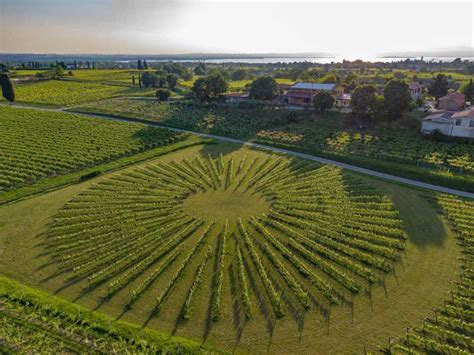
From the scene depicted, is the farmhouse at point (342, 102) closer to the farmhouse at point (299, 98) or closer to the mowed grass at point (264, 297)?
the farmhouse at point (299, 98)

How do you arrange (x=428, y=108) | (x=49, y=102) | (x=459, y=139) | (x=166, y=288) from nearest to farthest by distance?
(x=166, y=288) < (x=459, y=139) < (x=428, y=108) < (x=49, y=102)

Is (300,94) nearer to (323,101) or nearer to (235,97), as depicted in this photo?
(323,101)

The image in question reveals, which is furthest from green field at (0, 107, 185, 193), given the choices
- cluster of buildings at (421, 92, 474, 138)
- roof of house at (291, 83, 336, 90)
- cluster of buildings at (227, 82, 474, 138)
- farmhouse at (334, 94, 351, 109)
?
cluster of buildings at (421, 92, 474, 138)

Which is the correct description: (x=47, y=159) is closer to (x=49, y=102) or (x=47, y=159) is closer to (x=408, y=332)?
(x=408, y=332)

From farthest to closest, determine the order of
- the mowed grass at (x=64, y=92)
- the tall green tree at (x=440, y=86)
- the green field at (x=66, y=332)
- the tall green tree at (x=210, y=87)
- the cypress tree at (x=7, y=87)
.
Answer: the mowed grass at (x=64, y=92)
the cypress tree at (x=7, y=87)
the tall green tree at (x=210, y=87)
the tall green tree at (x=440, y=86)
the green field at (x=66, y=332)

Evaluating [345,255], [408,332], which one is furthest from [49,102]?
[408,332]

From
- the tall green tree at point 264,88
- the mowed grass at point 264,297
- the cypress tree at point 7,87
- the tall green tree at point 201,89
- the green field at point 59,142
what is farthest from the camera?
the cypress tree at point 7,87

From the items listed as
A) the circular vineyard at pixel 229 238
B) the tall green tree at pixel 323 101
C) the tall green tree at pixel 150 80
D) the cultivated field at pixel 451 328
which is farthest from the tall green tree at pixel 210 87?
the cultivated field at pixel 451 328

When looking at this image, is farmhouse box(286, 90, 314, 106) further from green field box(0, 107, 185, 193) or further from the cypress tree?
the cypress tree
